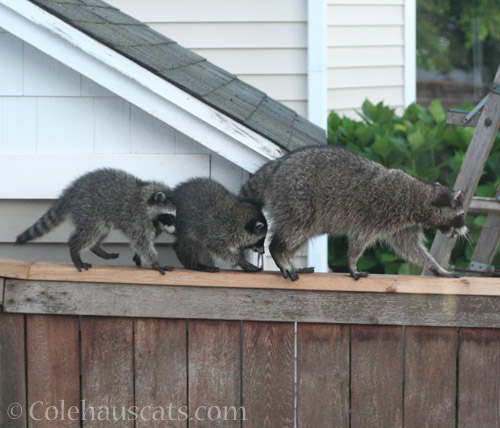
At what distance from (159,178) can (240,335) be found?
3.93ft

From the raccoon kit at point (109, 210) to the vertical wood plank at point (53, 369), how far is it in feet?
1.92

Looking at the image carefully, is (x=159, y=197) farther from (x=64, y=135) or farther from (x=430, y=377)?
(x=430, y=377)

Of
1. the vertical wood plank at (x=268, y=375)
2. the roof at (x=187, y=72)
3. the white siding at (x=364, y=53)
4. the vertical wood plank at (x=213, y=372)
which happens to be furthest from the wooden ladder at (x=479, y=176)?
the white siding at (x=364, y=53)

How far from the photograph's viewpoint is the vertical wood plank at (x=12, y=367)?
3883 millimetres

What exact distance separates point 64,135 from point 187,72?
0.90 metres

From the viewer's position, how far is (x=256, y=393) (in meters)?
3.90

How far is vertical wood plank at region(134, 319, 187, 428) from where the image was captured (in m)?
3.88

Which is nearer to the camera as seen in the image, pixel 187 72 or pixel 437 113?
pixel 187 72

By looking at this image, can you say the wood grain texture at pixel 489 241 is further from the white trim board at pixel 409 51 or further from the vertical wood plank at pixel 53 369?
the white trim board at pixel 409 51

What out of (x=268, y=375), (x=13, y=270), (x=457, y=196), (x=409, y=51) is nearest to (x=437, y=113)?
(x=409, y=51)

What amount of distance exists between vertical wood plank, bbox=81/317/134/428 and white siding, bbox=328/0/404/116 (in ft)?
22.5

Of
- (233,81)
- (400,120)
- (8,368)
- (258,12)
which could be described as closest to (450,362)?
(8,368)

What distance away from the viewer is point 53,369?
3908mm

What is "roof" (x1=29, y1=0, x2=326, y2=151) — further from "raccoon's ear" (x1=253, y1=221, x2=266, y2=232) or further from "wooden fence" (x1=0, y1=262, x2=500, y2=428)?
"wooden fence" (x1=0, y1=262, x2=500, y2=428)
